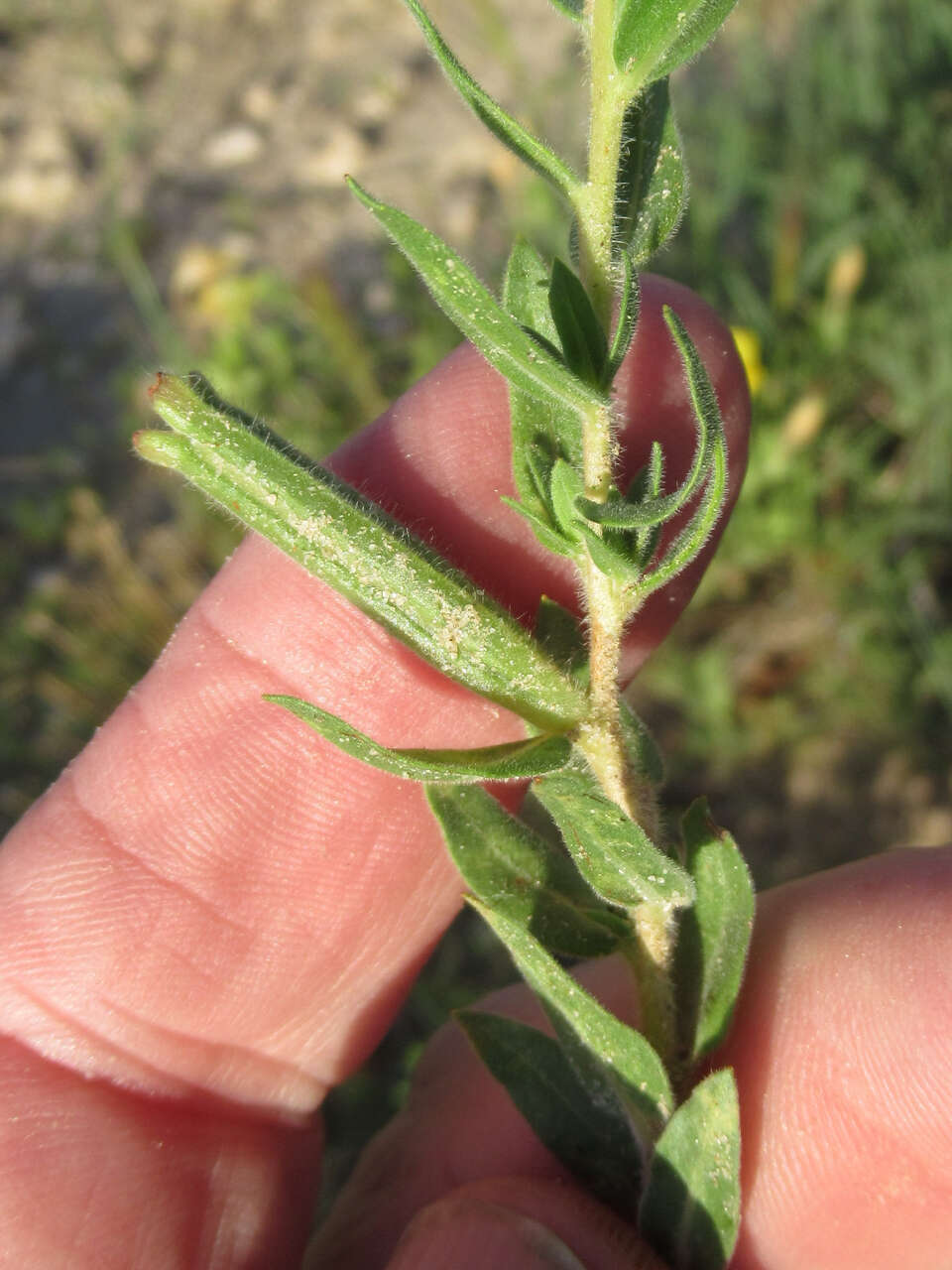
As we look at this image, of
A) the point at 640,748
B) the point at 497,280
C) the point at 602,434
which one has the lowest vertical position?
the point at 640,748

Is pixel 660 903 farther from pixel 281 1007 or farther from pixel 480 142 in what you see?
pixel 480 142

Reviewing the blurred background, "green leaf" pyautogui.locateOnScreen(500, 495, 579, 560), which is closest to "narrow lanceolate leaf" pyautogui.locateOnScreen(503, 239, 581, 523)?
"green leaf" pyautogui.locateOnScreen(500, 495, 579, 560)

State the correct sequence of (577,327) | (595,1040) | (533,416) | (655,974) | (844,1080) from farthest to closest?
(844,1080) < (655,974) < (595,1040) < (533,416) < (577,327)

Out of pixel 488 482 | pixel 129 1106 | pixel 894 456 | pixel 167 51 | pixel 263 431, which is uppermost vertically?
pixel 167 51

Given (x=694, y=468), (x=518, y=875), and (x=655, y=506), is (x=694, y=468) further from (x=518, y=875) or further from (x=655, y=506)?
(x=518, y=875)

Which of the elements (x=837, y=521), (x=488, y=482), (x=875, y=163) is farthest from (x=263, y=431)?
(x=875, y=163)

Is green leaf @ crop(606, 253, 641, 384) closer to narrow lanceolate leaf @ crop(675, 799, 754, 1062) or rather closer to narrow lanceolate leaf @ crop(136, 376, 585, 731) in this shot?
narrow lanceolate leaf @ crop(136, 376, 585, 731)

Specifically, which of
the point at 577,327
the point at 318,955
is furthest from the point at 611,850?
the point at 318,955
